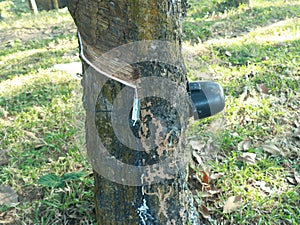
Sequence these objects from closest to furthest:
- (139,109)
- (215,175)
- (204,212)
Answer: (139,109), (204,212), (215,175)

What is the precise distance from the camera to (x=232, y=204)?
6.57 feet

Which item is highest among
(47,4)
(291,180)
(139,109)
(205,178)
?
(139,109)

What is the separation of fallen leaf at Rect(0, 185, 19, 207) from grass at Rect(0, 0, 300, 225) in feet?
0.08

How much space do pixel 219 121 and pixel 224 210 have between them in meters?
0.74

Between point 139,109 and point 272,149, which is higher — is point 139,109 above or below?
above

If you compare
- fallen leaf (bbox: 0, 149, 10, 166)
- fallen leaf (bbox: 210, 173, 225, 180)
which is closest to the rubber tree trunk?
fallen leaf (bbox: 210, 173, 225, 180)

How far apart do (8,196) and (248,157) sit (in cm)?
151

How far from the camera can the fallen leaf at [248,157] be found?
7.66 feet

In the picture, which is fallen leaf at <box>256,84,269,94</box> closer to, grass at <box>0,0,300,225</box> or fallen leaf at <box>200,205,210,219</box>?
grass at <box>0,0,300,225</box>

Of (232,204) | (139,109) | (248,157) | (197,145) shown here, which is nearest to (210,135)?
(197,145)

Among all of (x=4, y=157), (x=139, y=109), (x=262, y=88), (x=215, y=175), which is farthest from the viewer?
(x=262, y=88)

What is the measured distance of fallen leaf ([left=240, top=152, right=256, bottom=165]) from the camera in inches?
92.0

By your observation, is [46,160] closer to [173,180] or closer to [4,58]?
[173,180]

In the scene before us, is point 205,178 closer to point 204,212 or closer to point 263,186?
point 204,212
